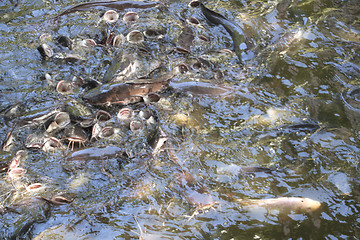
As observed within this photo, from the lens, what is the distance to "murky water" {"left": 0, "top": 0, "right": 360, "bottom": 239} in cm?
275

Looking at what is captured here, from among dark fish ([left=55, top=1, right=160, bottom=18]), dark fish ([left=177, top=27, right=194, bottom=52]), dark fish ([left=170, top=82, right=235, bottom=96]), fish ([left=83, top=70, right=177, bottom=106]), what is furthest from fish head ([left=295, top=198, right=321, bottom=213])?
dark fish ([left=55, top=1, right=160, bottom=18])

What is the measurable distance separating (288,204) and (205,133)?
0.99m

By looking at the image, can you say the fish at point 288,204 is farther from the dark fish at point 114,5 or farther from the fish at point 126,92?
the dark fish at point 114,5

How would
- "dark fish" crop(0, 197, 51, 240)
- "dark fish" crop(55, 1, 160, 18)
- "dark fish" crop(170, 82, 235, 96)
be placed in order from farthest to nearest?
"dark fish" crop(55, 1, 160, 18) → "dark fish" crop(170, 82, 235, 96) → "dark fish" crop(0, 197, 51, 240)

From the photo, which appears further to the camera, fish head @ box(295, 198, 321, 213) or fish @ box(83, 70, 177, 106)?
fish @ box(83, 70, 177, 106)

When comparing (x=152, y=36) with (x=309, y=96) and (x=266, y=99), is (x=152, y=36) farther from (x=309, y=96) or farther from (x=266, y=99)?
(x=309, y=96)

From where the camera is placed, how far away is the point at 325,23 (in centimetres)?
454

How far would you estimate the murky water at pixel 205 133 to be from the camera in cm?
275

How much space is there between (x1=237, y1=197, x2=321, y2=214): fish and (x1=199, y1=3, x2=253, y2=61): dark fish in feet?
6.14

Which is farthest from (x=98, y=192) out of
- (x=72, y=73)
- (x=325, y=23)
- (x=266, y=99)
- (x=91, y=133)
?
(x=325, y=23)

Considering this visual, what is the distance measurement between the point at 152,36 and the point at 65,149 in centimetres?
191

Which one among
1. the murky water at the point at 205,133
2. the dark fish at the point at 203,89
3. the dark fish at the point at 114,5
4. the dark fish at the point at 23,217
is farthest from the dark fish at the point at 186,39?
the dark fish at the point at 23,217

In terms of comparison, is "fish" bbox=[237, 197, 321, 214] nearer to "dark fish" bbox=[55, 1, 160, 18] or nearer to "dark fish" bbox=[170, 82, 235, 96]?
"dark fish" bbox=[170, 82, 235, 96]

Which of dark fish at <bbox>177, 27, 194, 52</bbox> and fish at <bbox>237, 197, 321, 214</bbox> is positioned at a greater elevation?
dark fish at <bbox>177, 27, 194, 52</bbox>
